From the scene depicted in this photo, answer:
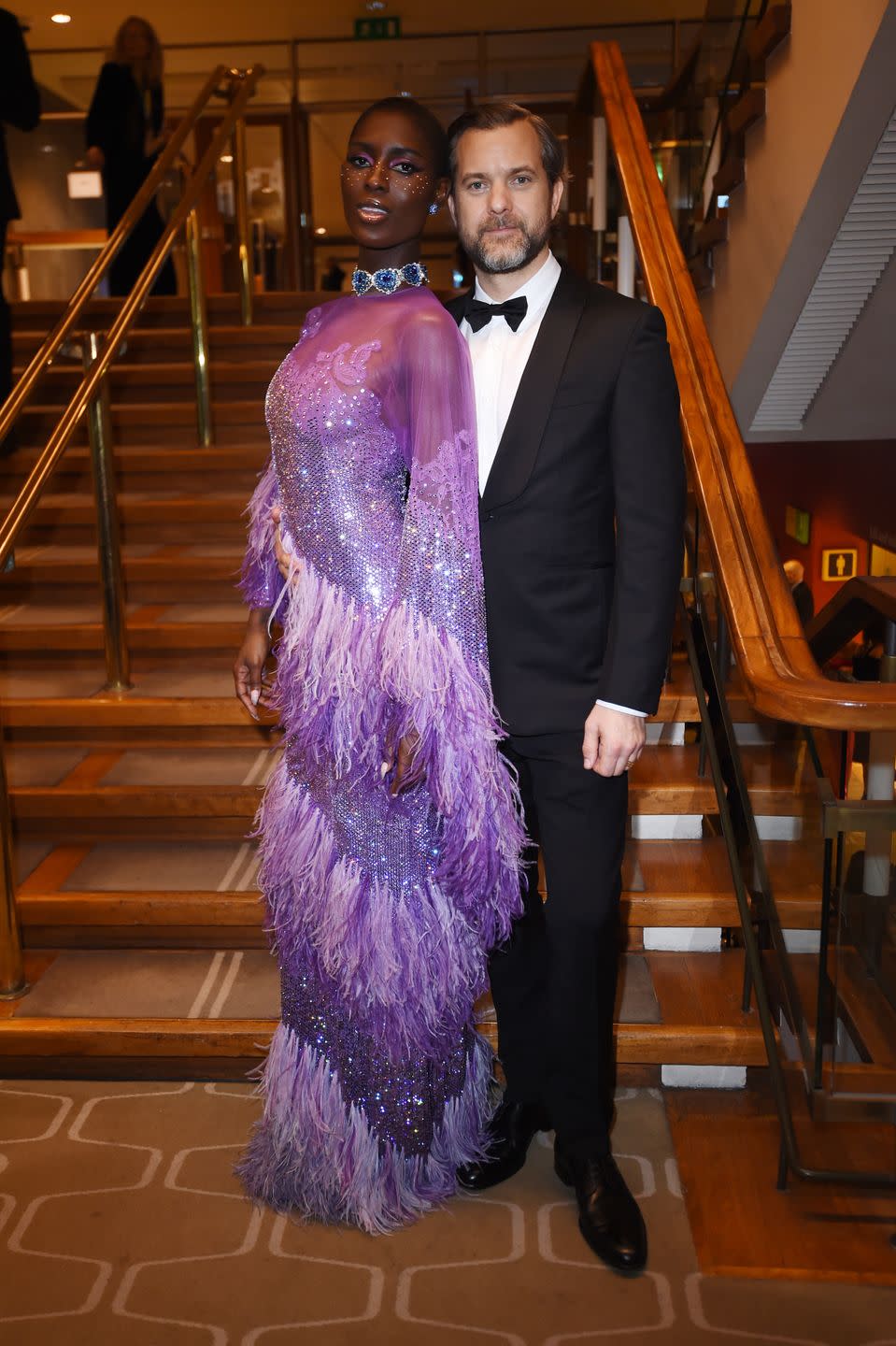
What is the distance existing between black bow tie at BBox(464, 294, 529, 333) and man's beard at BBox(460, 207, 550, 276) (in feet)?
0.15

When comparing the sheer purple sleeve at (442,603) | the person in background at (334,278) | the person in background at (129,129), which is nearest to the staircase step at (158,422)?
the person in background at (129,129)

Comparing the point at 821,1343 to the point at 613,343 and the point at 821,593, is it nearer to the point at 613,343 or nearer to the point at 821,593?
the point at 613,343

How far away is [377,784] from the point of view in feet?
Answer: 5.84

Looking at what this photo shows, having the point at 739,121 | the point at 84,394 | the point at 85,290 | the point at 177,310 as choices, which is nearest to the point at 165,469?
the point at 85,290

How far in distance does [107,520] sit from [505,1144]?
1.82 meters

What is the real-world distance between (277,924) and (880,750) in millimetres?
974

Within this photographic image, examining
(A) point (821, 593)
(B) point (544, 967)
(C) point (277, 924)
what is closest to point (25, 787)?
(C) point (277, 924)

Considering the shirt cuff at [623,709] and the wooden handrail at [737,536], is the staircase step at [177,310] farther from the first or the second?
the shirt cuff at [623,709]

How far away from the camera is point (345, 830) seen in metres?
1.83

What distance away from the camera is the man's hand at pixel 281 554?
179 cm

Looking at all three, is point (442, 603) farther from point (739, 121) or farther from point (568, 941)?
point (739, 121)

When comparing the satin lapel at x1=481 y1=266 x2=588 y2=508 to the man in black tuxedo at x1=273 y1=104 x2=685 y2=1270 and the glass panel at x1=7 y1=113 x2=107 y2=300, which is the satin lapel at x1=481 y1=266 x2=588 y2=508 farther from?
the glass panel at x1=7 y1=113 x2=107 y2=300

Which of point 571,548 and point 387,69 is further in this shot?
point 387,69

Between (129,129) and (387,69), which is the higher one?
(387,69)
